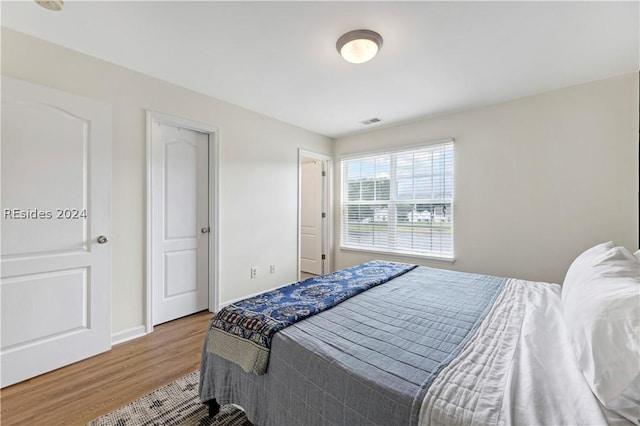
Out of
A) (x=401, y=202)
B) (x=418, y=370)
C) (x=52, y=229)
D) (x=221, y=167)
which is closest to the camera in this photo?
(x=418, y=370)

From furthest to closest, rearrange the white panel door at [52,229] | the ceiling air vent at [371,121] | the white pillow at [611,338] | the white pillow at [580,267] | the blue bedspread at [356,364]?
1. the ceiling air vent at [371,121]
2. the white panel door at [52,229]
3. the white pillow at [580,267]
4. the blue bedspread at [356,364]
5. the white pillow at [611,338]

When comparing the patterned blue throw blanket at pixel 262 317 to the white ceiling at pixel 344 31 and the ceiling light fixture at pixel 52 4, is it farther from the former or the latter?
the ceiling light fixture at pixel 52 4

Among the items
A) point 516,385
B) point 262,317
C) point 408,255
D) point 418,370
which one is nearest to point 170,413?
Answer: point 262,317

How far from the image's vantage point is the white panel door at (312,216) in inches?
189

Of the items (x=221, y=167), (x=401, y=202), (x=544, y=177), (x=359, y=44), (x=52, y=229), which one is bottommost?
(x=52, y=229)

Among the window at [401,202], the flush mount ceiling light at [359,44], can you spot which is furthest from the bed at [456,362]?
the window at [401,202]

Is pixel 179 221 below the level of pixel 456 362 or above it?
above

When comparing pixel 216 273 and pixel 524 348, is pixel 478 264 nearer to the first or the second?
pixel 524 348

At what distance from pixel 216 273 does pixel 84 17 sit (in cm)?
243

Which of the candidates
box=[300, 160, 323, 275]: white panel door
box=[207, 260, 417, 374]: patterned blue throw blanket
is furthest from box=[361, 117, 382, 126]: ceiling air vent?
box=[207, 260, 417, 374]: patterned blue throw blanket

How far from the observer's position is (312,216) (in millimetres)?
4980

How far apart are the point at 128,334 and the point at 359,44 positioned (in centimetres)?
312

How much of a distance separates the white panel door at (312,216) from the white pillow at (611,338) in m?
3.81

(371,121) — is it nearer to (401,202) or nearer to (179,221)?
(401,202)
